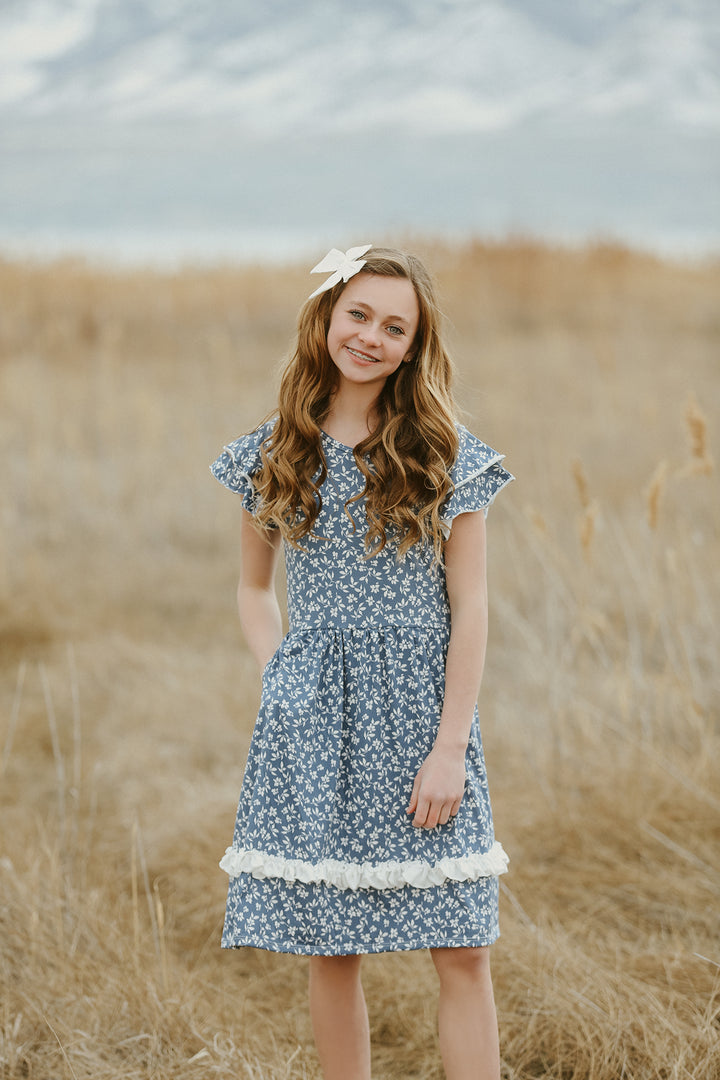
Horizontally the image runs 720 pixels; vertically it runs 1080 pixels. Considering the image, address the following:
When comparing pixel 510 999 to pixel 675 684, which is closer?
pixel 510 999

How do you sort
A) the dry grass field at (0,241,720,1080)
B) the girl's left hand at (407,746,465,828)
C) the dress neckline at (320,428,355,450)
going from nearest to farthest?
the girl's left hand at (407,746,465,828) → the dress neckline at (320,428,355,450) → the dry grass field at (0,241,720,1080)

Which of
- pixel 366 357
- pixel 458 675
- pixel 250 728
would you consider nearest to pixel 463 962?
pixel 458 675

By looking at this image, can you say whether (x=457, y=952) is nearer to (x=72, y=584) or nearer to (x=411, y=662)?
(x=411, y=662)

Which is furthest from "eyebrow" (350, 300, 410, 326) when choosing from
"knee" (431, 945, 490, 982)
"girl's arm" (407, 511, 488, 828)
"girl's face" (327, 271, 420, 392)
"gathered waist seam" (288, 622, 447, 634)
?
"knee" (431, 945, 490, 982)

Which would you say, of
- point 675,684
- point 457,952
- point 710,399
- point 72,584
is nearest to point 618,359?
point 710,399

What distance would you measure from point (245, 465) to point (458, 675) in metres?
0.48

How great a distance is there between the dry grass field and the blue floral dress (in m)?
0.35

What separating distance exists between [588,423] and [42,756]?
4.86m

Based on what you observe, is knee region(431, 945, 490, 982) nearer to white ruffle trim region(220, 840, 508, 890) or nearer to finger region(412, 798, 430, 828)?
white ruffle trim region(220, 840, 508, 890)

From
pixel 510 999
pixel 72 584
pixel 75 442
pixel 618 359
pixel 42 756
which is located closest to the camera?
pixel 510 999

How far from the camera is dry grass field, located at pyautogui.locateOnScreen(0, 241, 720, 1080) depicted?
6.66 ft

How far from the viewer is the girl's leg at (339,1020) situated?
1.71 meters

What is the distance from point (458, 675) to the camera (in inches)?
63.9

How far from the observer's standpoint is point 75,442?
24.2 feet
